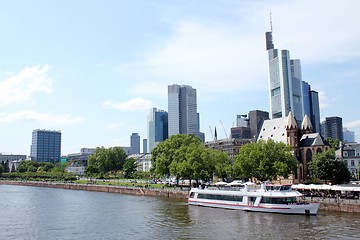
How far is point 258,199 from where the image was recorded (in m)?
74.3

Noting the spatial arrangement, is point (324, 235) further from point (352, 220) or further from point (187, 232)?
point (187, 232)

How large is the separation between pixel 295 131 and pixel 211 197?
68839 mm

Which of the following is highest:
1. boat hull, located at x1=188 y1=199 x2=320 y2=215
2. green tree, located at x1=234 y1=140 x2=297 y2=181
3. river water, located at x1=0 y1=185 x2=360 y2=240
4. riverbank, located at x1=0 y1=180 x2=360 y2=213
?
green tree, located at x1=234 y1=140 x2=297 y2=181

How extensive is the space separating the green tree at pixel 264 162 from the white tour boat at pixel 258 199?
17.6 m

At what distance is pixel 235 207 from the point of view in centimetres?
7850

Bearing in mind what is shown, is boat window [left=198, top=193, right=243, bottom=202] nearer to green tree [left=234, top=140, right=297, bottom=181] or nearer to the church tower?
green tree [left=234, top=140, right=297, bottom=181]

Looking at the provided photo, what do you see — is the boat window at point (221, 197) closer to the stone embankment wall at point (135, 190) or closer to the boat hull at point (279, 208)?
the boat hull at point (279, 208)

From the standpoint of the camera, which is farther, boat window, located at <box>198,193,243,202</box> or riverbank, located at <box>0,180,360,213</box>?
boat window, located at <box>198,193,243,202</box>

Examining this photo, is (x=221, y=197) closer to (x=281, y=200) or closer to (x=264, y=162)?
(x=281, y=200)

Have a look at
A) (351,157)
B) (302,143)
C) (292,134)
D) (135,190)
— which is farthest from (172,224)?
(351,157)

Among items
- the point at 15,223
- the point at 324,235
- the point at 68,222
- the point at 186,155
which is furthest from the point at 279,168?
the point at 15,223

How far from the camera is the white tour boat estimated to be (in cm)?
6861

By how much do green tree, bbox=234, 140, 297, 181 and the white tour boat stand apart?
17645mm

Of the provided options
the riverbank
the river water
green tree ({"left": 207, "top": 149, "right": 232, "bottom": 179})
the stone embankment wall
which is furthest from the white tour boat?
green tree ({"left": 207, "top": 149, "right": 232, "bottom": 179})
